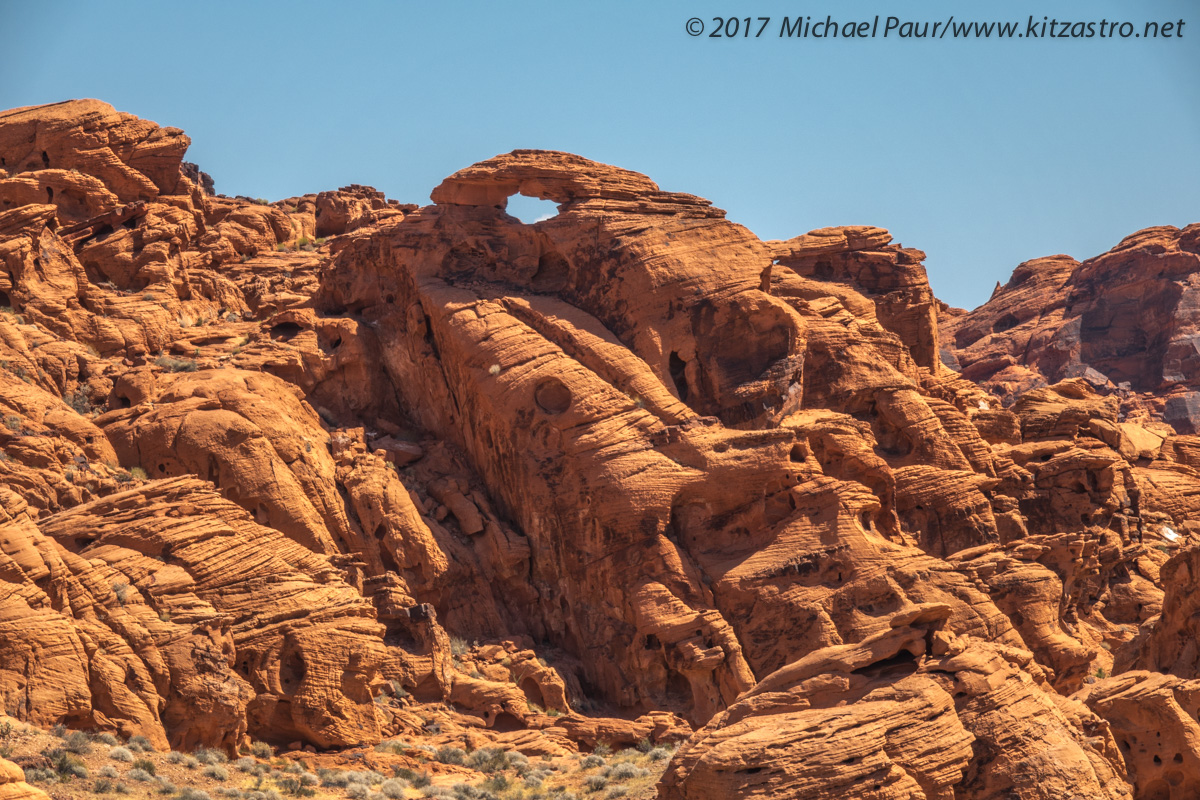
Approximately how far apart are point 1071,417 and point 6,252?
3682 centimetres

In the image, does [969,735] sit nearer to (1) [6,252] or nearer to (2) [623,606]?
(2) [623,606]

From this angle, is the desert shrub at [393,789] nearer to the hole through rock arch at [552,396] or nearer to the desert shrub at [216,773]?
the desert shrub at [216,773]

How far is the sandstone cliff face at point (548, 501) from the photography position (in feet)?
89.9

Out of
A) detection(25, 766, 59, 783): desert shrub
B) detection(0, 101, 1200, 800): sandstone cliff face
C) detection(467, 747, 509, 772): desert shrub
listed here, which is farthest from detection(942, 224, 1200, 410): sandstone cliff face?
detection(25, 766, 59, 783): desert shrub

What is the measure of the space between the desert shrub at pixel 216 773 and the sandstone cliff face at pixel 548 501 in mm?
1689

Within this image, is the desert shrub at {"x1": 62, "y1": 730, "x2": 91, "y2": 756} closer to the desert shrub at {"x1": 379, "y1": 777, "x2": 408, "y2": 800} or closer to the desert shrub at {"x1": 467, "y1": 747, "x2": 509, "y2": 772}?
the desert shrub at {"x1": 379, "y1": 777, "x2": 408, "y2": 800}

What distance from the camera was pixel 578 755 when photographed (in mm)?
34406

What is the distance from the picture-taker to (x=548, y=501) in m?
40.5

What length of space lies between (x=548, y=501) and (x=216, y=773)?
14.9 meters

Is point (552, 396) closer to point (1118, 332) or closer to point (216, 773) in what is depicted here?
point (216, 773)

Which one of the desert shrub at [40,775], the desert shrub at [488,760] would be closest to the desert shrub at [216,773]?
the desert shrub at [40,775]

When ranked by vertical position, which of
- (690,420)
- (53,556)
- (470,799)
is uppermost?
(690,420)

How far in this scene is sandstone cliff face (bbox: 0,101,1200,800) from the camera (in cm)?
2739

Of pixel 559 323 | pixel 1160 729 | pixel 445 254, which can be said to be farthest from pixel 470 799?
pixel 445 254
